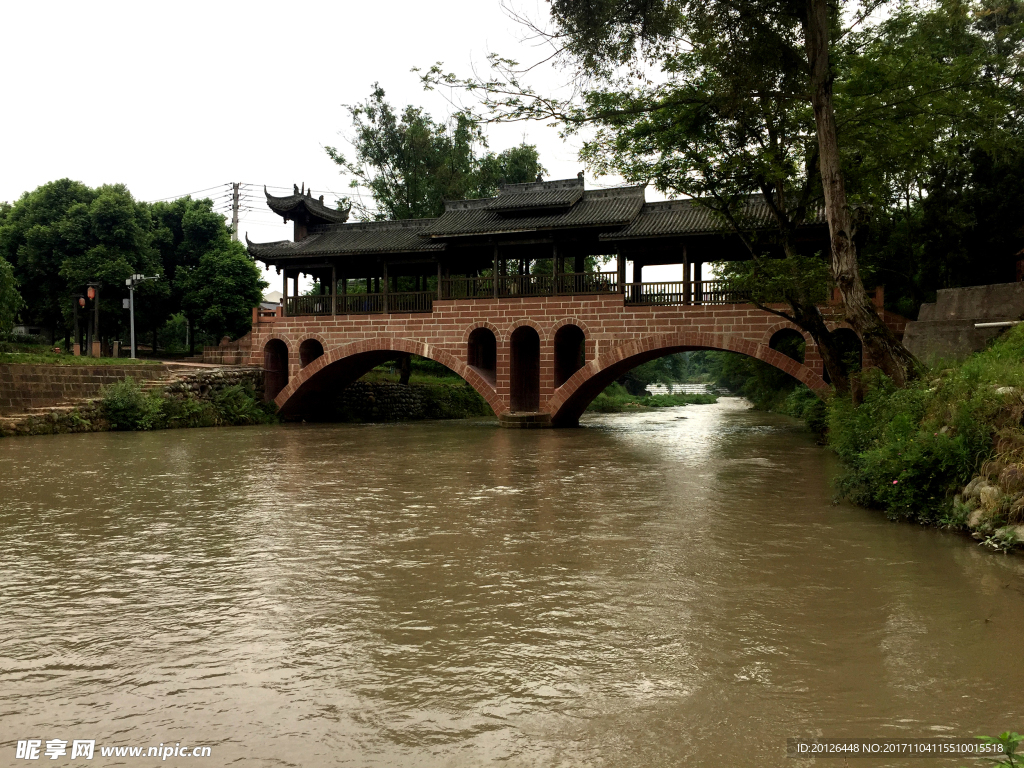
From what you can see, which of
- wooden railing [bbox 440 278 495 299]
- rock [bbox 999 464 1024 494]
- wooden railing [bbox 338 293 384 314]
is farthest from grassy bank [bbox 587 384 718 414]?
rock [bbox 999 464 1024 494]

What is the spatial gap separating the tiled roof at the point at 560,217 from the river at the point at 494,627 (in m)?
13.8

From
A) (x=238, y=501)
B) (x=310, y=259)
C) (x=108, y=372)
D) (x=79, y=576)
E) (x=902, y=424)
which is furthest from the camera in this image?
(x=310, y=259)

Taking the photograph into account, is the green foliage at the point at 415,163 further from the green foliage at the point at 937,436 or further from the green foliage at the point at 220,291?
the green foliage at the point at 937,436

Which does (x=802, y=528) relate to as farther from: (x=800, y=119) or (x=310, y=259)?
(x=310, y=259)

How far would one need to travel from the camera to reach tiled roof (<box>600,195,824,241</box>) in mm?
20406

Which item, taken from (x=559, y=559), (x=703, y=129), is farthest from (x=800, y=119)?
(x=559, y=559)

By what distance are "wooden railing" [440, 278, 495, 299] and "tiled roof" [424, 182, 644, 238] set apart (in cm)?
165

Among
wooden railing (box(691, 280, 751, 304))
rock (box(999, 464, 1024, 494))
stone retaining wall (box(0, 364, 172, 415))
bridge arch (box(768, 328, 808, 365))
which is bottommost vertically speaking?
rock (box(999, 464, 1024, 494))

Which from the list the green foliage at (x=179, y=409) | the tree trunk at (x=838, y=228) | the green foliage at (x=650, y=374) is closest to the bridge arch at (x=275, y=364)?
the green foliage at (x=179, y=409)

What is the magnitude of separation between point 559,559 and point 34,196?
3451cm

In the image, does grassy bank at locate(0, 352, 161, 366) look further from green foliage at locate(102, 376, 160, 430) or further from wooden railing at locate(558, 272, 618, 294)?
wooden railing at locate(558, 272, 618, 294)

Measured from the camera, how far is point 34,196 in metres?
33.2

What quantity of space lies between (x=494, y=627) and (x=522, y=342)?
20.5m

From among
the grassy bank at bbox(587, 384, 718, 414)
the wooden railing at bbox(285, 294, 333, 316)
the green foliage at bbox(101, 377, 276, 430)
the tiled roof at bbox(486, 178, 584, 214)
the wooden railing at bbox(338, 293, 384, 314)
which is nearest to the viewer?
the green foliage at bbox(101, 377, 276, 430)
